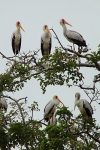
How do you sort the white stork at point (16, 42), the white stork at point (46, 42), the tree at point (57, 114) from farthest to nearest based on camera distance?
the white stork at point (16, 42), the white stork at point (46, 42), the tree at point (57, 114)

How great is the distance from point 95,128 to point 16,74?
2.14m

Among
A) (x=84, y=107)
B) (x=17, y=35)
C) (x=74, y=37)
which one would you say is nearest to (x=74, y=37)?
(x=74, y=37)

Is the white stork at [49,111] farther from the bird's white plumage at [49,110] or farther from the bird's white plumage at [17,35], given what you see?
the bird's white plumage at [17,35]

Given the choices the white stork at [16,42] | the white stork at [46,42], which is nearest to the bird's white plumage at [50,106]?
the white stork at [46,42]

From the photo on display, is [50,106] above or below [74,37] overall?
below

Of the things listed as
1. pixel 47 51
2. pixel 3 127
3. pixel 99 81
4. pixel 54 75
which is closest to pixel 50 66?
pixel 54 75

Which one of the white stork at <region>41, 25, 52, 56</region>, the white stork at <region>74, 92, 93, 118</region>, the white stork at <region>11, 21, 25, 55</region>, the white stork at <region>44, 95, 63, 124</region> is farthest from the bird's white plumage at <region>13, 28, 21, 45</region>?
the white stork at <region>74, 92, 93, 118</region>

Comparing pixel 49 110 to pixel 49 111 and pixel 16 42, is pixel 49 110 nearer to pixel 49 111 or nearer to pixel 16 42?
pixel 49 111

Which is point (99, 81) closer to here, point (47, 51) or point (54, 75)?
point (54, 75)

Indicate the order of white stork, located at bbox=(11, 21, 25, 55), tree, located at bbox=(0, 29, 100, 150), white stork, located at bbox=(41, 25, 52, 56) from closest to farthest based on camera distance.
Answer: tree, located at bbox=(0, 29, 100, 150)
white stork, located at bbox=(41, 25, 52, 56)
white stork, located at bbox=(11, 21, 25, 55)

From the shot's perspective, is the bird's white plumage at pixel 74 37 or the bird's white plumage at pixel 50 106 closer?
the bird's white plumage at pixel 74 37

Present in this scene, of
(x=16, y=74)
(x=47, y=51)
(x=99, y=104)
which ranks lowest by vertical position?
(x=99, y=104)

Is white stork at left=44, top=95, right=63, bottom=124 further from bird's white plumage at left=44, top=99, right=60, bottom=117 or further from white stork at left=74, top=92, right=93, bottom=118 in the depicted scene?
white stork at left=74, top=92, right=93, bottom=118

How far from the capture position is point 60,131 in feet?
38.7
